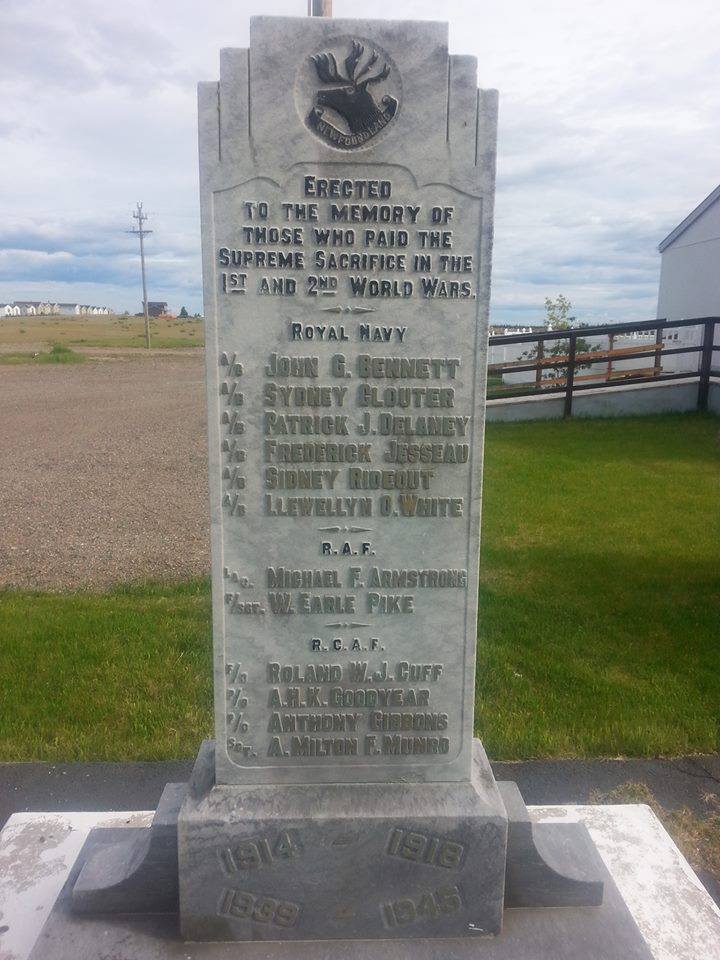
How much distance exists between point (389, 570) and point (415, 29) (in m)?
1.87

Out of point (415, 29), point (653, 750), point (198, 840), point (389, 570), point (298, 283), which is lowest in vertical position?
point (653, 750)

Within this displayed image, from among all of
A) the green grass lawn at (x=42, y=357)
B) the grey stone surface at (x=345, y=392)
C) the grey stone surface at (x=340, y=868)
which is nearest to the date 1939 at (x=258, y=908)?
the grey stone surface at (x=340, y=868)

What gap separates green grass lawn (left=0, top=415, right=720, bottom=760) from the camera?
4820 mm

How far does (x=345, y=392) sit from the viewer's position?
291cm

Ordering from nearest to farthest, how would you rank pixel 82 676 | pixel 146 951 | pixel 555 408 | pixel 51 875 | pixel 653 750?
1. pixel 146 951
2. pixel 51 875
3. pixel 653 750
4. pixel 82 676
5. pixel 555 408

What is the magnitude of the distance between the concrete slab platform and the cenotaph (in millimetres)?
20

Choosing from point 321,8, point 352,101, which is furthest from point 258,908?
point 321,8

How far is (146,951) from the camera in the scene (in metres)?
2.97

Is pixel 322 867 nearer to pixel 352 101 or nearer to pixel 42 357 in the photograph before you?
pixel 352 101

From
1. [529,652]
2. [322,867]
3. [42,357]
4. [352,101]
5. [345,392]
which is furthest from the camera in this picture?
[42,357]

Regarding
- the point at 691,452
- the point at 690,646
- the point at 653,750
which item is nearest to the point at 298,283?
the point at 653,750

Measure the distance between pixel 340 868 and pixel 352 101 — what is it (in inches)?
107

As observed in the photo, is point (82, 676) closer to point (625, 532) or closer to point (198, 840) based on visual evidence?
point (198, 840)

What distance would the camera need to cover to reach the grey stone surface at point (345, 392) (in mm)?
2699
